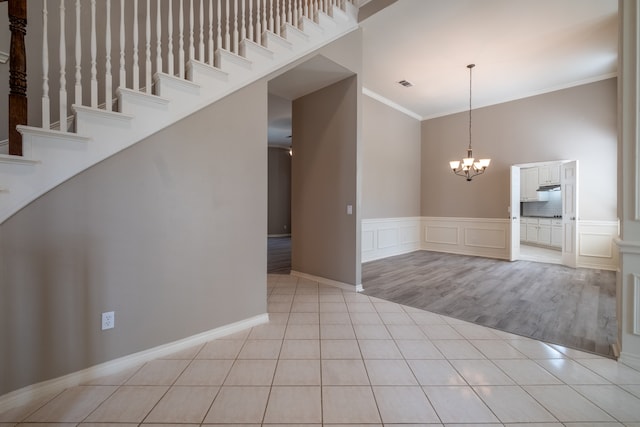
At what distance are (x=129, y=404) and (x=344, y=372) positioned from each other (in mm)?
1326

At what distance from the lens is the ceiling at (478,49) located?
323cm

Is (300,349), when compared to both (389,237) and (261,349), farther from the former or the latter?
(389,237)

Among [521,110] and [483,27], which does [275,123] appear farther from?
[521,110]

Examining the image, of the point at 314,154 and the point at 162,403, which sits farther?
the point at 314,154

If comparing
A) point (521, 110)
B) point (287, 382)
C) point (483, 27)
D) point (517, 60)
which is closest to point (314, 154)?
point (483, 27)

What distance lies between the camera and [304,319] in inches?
109

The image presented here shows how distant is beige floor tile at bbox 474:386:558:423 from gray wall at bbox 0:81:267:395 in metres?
1.94

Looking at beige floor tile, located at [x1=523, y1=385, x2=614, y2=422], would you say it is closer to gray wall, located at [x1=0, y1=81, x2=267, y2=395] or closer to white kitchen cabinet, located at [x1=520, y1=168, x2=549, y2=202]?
gray wall, located at [x1=0, y1=81, x2=267, y2=395]

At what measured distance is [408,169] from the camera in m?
6.69

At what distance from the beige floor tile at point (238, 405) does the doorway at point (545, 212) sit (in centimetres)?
598

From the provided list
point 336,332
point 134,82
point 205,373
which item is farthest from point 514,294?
point 134,82

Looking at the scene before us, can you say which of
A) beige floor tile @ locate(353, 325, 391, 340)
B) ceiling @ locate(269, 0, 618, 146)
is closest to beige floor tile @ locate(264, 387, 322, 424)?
beige floor tile @ locate(353, 325, 391, 340)

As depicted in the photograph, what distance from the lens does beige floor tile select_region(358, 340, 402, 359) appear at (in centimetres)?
207

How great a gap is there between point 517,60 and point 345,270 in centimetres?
442
